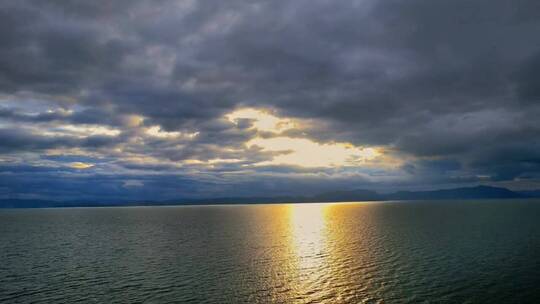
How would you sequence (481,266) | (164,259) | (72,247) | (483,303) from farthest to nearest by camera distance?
(72,247)
(164,259)
(481,266)
(483,303)

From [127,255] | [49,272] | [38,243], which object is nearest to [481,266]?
[127,255]

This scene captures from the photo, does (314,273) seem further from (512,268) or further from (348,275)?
(512,268)

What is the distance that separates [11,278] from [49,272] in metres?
6.30

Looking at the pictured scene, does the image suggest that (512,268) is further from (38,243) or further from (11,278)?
(38,243)

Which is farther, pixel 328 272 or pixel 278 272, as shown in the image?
pixel 278 272

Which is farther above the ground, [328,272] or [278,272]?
[278,272]

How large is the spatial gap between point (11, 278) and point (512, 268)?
94062mm

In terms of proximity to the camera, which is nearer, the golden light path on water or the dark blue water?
the dark blue water

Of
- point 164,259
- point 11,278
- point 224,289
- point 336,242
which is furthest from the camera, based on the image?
point 336,242

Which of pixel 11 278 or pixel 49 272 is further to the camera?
pixel 49 272

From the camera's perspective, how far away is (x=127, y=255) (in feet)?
292

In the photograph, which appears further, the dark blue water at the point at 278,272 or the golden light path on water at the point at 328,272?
the golden light path on water at the point at 328,272

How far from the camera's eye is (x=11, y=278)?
6512 cm

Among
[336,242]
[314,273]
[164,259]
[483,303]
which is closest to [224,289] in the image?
[314,273]
